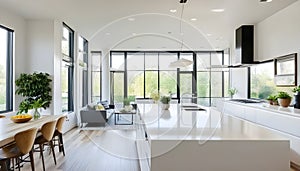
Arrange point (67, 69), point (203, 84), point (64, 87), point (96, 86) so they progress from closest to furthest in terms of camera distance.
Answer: point (64, 87)
point (67, 69)
point (96, 86)
point (203, 84)

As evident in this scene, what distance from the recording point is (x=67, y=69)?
8.55 m

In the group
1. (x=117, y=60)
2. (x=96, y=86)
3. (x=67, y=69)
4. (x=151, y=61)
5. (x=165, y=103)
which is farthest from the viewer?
Result: (x=117, y=60)

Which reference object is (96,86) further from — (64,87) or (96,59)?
(64,87)

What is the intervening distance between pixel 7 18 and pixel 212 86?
32.1 ft

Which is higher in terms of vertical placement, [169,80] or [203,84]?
[169,80]

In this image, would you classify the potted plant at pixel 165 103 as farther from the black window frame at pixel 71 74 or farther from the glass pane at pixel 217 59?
the glass pane at pixel 217 59

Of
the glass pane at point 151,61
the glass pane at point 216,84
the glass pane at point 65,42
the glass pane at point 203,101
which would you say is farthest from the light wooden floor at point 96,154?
the glass pane at point 216,84

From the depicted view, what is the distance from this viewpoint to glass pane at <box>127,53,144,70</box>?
1399 cm

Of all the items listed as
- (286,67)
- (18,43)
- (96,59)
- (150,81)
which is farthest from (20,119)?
(150,81)

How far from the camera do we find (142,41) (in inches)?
424

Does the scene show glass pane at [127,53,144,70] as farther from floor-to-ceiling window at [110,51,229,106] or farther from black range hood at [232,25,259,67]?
black range hood at [232,25,259,67]

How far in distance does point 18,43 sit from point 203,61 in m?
9.37

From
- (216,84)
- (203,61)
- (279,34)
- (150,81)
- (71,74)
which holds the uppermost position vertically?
(203,61)

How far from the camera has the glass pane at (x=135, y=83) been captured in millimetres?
13937
